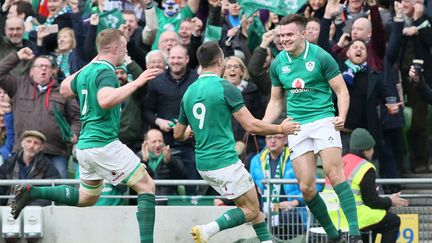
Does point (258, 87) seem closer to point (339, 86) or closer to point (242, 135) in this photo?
point (242, 135)

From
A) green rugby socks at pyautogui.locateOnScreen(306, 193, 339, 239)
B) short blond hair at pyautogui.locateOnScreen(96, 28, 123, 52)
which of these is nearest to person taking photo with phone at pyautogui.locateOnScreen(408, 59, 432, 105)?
green rugby socks at pyautogui.locateOnScreen(306, 193, 339, 239)

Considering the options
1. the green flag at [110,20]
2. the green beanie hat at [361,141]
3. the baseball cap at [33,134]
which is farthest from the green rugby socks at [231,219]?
the green flag at [110,20]

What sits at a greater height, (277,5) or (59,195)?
(277,5)

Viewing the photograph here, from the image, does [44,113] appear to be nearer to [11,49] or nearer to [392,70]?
[11,49]

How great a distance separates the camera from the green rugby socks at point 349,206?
14.5 metres

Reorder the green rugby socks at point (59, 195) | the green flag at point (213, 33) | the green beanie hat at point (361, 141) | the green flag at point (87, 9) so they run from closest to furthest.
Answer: the green rugby socks at point (59, 195), the green beanie hat at point (361, 141), the green flag at point (213, 33), the green flag at point (87, 9)

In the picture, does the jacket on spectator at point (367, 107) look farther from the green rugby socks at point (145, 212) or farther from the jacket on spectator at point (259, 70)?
the green rugby socks at point (145, 212)

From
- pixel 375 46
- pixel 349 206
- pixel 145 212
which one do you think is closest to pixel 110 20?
pixel 375 46

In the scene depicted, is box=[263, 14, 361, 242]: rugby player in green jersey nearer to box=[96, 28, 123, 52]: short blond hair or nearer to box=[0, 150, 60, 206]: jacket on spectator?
box=[96, 28, 123, 52]: short blond hair

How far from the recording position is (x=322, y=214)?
14.7 m

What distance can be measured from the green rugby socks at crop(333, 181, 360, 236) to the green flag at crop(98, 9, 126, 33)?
5987 mm

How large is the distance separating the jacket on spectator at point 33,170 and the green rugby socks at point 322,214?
4140mm

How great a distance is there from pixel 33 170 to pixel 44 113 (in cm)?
114

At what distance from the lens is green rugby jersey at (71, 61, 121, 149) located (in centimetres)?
1411
